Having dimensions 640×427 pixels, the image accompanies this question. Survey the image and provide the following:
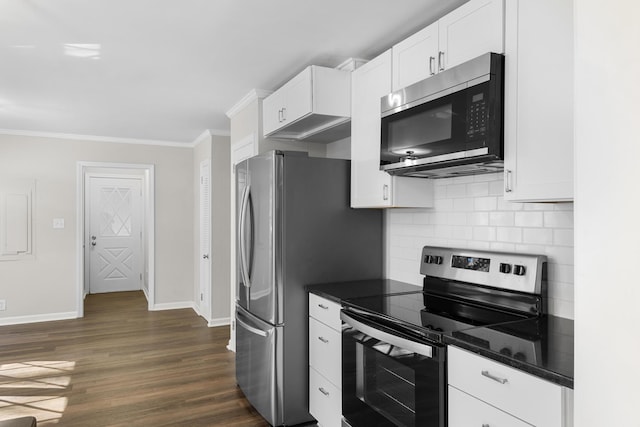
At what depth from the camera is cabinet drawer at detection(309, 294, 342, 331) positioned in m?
2.41

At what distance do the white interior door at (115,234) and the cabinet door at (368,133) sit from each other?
6.45 meters

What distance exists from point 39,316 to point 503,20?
623 cm

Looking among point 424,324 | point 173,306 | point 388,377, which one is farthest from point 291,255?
point 173,306

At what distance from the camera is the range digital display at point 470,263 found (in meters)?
2.15

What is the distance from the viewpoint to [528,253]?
2.00 metres

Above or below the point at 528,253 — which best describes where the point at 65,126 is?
above

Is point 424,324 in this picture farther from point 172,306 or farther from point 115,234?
point 115,234

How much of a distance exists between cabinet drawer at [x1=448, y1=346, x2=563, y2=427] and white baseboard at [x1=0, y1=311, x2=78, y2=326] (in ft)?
18.7

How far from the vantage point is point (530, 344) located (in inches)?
58.8
